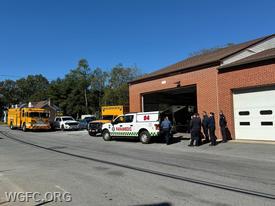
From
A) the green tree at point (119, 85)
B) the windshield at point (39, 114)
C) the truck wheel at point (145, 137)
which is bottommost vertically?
the truck wheel at point (145, 137)

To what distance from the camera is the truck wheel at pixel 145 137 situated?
21.4m

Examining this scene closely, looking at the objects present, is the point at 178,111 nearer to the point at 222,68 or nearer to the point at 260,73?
the point at 222,68

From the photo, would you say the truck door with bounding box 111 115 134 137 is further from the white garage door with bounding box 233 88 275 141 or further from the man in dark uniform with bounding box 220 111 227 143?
the white garage door with bounding box 233 88 275 141

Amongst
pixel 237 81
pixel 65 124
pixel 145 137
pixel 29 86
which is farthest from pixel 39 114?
pixel 29 86

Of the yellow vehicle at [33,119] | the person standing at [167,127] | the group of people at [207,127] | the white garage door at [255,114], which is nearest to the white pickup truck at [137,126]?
the person standing at [167,127]

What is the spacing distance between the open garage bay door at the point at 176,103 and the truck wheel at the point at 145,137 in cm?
683

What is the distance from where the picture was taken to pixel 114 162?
1311 centimetres

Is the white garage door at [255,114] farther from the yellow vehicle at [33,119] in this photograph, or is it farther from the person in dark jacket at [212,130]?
the yellow vehicle at [33,119]

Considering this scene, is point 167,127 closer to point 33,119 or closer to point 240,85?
point 240,85

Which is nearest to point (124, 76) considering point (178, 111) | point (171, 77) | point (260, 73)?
point (178, 111)

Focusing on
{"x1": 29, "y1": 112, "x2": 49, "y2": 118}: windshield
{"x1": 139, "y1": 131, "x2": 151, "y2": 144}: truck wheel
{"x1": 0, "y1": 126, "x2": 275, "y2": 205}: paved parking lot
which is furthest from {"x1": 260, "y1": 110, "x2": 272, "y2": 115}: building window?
{"x1": 29, "y1": 112, "x2": 49, "y2": 118}: windshield

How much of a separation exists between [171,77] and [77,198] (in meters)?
18.1

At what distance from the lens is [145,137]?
70.8ft

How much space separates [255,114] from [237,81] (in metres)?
2.13
